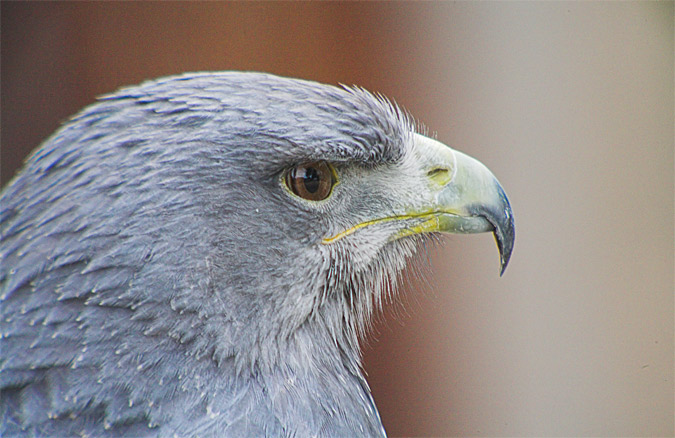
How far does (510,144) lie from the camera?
3.85m

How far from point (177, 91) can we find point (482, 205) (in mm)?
956

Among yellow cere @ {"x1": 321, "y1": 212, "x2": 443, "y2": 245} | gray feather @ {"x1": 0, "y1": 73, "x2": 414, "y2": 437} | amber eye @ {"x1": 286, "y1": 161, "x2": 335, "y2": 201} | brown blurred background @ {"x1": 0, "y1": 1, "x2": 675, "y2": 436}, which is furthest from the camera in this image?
brown blurred background @ {"x1": 0, "y1": 1, "x2": 675, "y2": 436}

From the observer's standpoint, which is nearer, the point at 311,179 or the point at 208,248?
the point at 208,248

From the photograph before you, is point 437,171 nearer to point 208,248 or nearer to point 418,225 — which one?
point 418,225

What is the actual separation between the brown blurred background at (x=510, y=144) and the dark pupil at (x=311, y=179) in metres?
1.90

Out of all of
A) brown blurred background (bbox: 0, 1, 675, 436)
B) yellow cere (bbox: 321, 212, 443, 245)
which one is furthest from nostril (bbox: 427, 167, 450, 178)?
brown blurred background (bbox: 0, 1, 675, 436)

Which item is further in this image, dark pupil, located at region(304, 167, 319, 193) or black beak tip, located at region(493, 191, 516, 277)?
black beak tip, located at region(493, 191, 516, 277)

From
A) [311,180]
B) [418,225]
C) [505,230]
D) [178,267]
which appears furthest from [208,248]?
[505,230]

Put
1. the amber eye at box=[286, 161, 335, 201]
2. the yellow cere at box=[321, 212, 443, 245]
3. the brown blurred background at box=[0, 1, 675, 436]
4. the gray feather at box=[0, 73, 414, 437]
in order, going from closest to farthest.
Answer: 1. the gray feather at box=[0, 73, 414, 437]
2. the amber eye at box=[286, 161, 335, 201]
3. the yellow cere at box=[321, 212, 443, 245]
4. the brown blurred background at box=[0, 1, 675, 436]

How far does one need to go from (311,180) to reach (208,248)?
0.35 meters

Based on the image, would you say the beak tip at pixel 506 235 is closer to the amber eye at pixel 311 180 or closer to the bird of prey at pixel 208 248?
the bird of prey at pixel 208 248

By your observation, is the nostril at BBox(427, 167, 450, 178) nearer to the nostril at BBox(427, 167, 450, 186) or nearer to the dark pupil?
the nostril at BBox(427, 167, 450, 186)

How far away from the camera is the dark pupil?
177 cm

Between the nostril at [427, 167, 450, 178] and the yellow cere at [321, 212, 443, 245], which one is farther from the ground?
the nostril at [427, 167, 450, 178]
